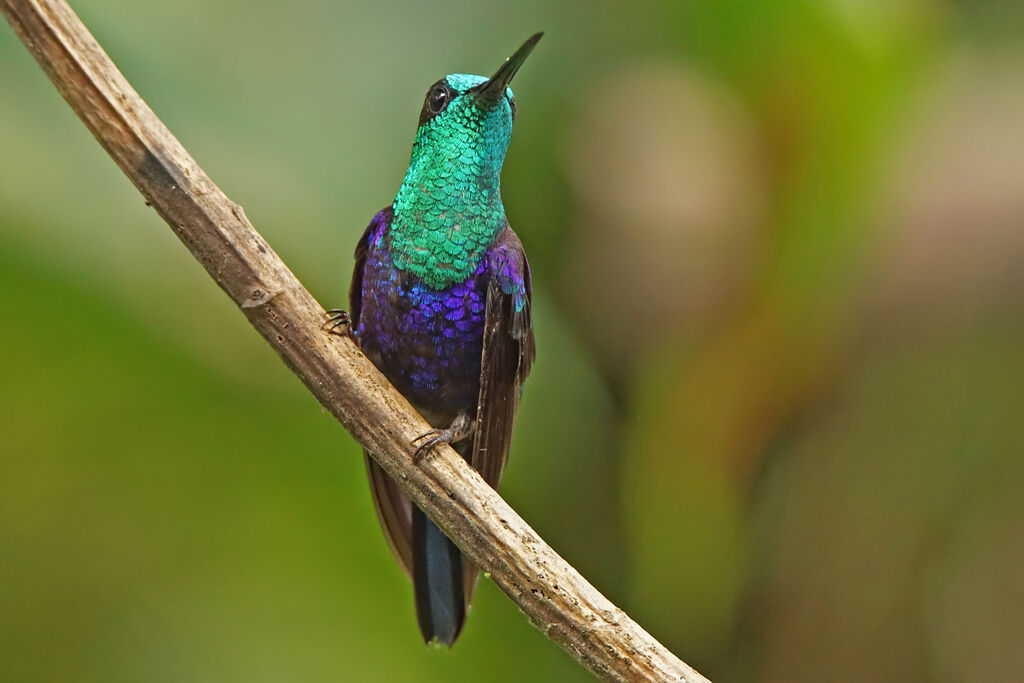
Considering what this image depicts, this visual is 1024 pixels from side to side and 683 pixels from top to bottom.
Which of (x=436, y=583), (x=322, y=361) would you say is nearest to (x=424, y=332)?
(x=322, y=361)

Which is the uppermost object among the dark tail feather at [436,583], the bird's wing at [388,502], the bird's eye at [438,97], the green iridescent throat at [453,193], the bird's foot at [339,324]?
the bird's eye at [438,97]

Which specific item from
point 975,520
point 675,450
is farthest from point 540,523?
point 975,520

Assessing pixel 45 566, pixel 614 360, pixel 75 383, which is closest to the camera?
pixel 75 383

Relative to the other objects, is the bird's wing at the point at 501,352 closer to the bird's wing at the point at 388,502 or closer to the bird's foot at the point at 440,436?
the bird's foot at the point at 440,436

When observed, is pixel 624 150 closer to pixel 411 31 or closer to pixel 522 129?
pixel 522 129

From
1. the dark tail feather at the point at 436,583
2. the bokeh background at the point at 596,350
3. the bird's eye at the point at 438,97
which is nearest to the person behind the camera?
the bird's eye at the point at 438,97

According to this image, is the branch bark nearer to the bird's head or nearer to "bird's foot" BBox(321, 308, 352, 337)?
"bird's foot" BBox(321, 308, 352, 337)

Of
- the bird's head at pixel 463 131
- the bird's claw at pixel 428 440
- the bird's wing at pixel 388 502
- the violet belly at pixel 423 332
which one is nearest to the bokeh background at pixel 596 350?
the bird's wing at pixel 388 502
